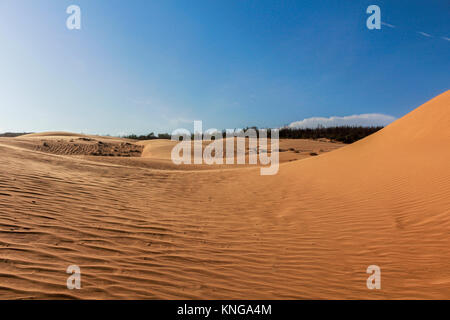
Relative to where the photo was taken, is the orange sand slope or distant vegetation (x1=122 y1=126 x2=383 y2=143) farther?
distant vegetation (x1=122 y1=126 x2=383 y2=143)

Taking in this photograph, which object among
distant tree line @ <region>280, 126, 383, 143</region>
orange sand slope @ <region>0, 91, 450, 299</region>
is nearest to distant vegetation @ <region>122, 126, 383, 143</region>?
distant tree line @ <region>280, 126, 383, 143</region>

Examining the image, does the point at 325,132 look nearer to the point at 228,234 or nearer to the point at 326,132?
the point at 326,132

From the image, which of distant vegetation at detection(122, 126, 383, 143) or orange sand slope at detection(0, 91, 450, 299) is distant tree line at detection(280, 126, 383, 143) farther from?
orange sand slope at detection(0, 91, 450, 299)

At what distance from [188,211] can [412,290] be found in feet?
13.8

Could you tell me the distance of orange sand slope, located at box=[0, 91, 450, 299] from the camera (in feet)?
9.41

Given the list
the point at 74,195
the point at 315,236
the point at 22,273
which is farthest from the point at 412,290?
the point at 74,195

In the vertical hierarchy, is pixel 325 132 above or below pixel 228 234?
above

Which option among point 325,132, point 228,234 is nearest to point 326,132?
point 325,132

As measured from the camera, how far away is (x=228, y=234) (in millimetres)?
4512

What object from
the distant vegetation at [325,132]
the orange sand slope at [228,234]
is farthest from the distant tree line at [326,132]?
the orange sand slope at [228,234]

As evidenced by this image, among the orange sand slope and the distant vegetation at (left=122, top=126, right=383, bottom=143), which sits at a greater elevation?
the distant vegetation at (left=122, top=126, right=383, bottom=143)

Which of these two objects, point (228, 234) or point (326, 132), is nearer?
point (228, 234)
